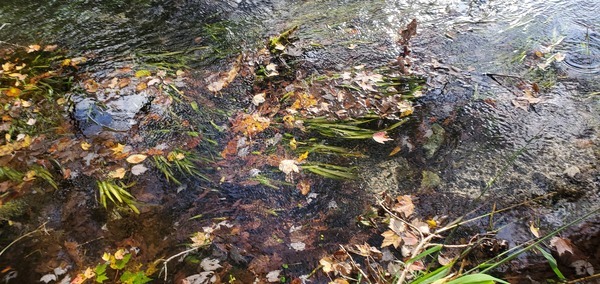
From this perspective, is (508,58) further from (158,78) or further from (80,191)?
(80,191)

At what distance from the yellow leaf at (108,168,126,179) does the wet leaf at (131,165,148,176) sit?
77 millimetres

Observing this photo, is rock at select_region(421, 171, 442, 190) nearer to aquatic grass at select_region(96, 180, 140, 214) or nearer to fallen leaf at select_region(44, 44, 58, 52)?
aquatic grass at select_region(96, 180, 140, 214)

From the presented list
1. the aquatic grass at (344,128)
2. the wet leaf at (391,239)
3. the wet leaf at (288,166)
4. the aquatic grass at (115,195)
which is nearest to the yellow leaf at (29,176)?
the aquatic grass at (115,195)

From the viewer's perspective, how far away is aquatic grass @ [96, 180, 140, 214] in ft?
A: 9.33

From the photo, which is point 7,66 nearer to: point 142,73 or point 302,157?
point 142,73

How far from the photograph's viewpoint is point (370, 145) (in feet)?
10.4

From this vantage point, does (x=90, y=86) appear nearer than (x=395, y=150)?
No

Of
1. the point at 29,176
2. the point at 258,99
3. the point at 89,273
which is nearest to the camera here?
the point at 89,273

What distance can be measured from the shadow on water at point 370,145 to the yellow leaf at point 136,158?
232mm

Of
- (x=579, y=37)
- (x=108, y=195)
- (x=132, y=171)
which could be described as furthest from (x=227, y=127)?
(x=579, y=37)

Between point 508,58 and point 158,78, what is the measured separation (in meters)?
3.99

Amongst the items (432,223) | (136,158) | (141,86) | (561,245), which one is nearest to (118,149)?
(136,158)

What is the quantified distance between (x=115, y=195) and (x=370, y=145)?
227 centimetres

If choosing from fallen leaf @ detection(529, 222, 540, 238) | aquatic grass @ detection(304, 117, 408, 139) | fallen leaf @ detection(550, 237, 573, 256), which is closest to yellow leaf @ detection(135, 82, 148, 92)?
aquatic grass @ detection(304, 117, 408, 139)
